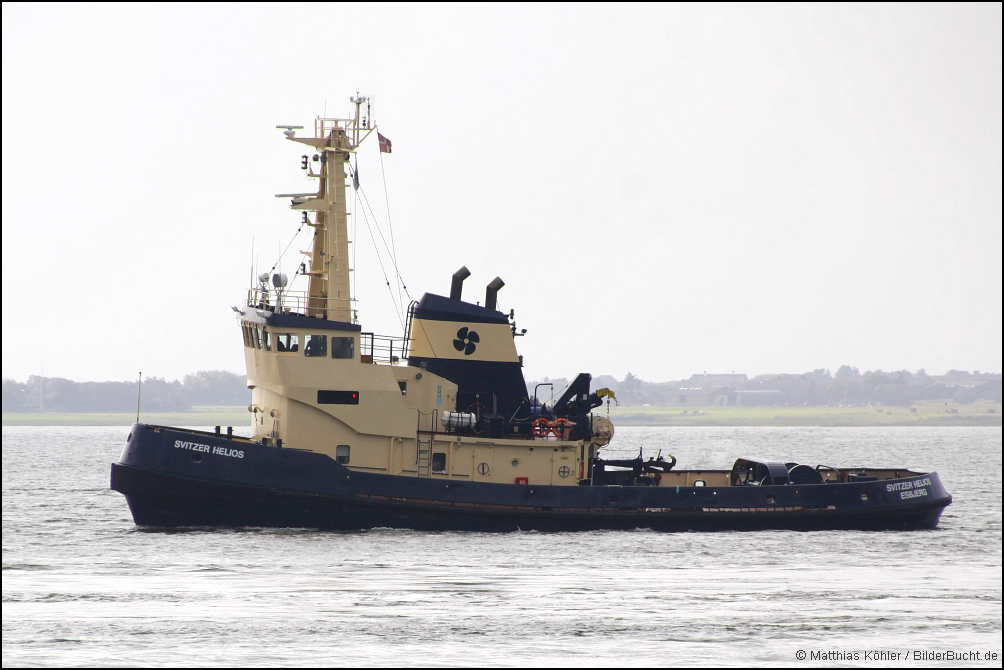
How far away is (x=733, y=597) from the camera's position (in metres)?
16.5

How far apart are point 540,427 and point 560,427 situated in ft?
1.47

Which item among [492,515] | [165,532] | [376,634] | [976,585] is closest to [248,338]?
[165,532]

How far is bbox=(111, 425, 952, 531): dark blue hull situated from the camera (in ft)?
70.2

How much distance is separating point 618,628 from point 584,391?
10.1 m

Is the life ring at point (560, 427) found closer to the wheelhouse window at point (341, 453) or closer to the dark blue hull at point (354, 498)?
the dark blue hull at point (354, 498)

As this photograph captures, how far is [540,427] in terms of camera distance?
76.3 feet

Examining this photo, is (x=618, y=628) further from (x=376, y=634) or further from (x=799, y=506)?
(x=799, y=506)

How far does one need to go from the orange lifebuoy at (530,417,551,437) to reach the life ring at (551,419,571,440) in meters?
0.13

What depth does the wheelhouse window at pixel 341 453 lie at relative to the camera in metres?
22.2
